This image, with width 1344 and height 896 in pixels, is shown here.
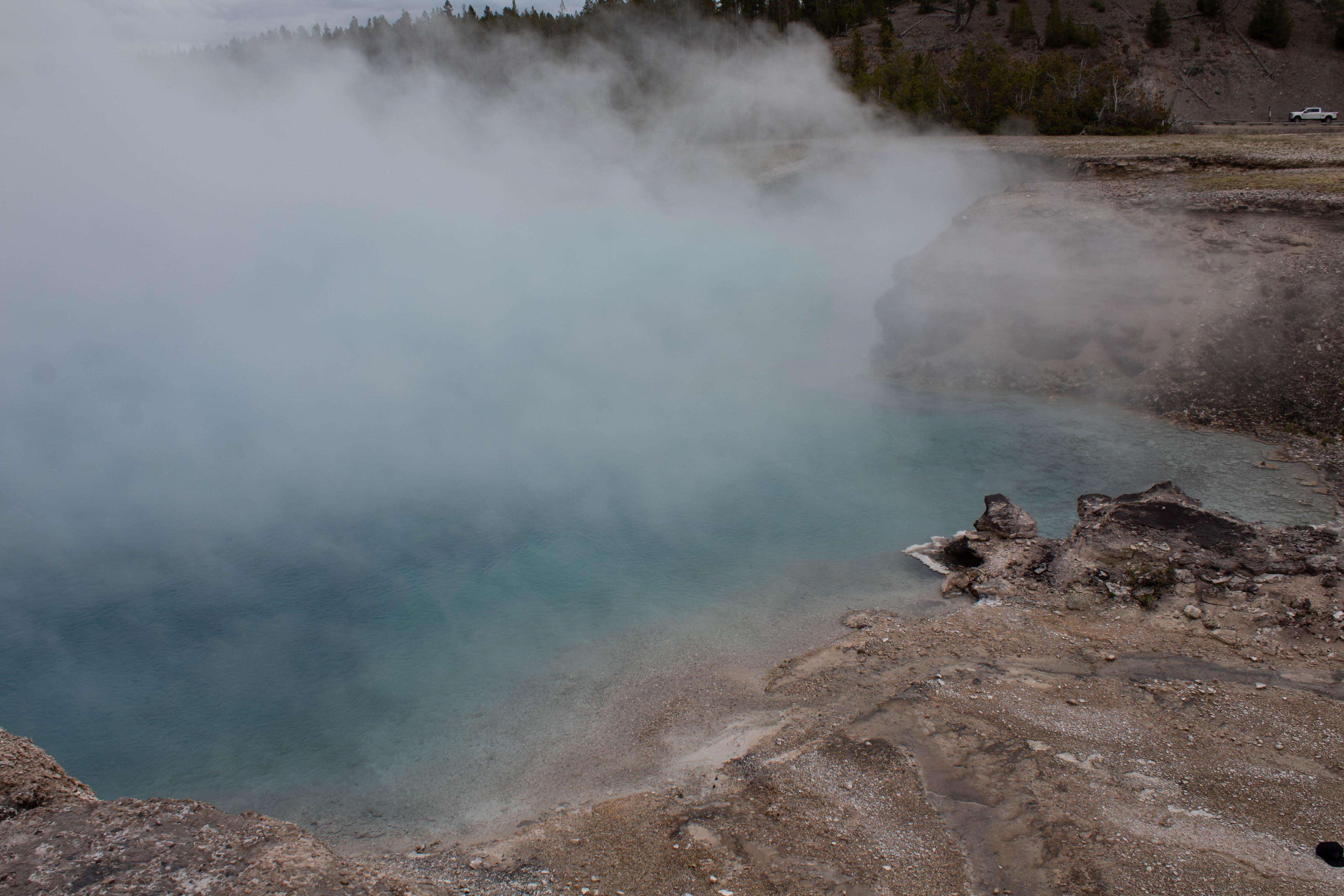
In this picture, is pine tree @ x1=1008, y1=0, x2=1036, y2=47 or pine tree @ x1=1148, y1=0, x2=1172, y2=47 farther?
pine tree @ x1=1008, y1=0, x2=1036, y2=47

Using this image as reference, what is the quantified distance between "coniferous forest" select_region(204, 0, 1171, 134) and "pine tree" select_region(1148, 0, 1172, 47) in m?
3.63

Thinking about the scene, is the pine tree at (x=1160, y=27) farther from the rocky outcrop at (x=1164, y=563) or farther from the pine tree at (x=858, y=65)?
the rocky outcrop at (x=1164, y=563)

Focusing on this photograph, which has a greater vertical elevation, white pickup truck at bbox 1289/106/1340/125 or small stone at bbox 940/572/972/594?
white pickup truck at bbox 1289/106/1340/125

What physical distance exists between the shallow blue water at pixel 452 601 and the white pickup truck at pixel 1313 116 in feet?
95.2

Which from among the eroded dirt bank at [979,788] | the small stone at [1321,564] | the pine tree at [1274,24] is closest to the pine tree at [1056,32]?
the pine tree at [1274,24]

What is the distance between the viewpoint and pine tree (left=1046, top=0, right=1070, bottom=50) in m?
50.9

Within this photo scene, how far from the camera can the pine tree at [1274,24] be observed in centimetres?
4894

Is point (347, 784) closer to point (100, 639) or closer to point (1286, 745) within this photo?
point (100, 639)

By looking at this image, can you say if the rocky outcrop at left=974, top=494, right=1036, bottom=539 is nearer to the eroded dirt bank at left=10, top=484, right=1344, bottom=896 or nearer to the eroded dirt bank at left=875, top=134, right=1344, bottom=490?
the eroded dirt bank at left=10, top=484, right=1344, bottom=896

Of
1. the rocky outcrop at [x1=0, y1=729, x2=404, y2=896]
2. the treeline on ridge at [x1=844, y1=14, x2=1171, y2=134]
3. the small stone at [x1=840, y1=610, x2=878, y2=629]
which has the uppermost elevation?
the treeline on ridge at [x1=844, y1=14, x2=1171, y2=134]

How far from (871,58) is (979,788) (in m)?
50.5

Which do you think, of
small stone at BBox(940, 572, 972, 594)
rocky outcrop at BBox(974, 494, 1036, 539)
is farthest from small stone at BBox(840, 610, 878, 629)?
rocky outcrop at BBox(974, 494, 1036, 539)

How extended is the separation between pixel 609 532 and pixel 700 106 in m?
26.5

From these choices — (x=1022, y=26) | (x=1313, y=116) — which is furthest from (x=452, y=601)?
(x=1022, y=26)
